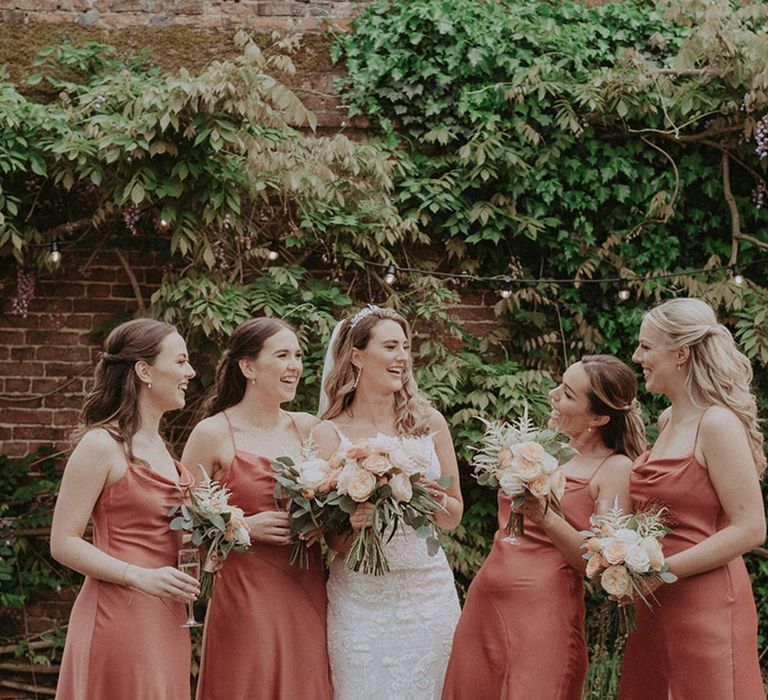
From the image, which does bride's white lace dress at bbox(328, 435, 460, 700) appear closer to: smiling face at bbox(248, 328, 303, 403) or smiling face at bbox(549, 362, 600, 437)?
smiling face at bbox(248, 328, 303, 403)

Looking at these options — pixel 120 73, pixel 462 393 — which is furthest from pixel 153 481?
pixel 120 73

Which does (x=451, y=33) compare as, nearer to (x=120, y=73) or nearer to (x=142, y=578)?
(x=120, y=73)

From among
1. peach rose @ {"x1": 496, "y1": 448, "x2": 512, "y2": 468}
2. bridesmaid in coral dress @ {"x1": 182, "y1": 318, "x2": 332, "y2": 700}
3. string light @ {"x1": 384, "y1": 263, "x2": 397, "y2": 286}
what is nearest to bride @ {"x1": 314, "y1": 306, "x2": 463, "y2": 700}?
bridesmaid in coral dress @ {"x1": 182, "y1": 318, "x2": 332, "y2": 700}

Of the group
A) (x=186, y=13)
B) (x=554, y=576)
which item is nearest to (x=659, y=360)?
(x=554, y=576)

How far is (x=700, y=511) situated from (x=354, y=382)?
1550 mm

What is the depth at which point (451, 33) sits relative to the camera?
22.8 feet

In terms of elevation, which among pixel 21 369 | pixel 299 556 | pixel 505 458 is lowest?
pixel 299 556

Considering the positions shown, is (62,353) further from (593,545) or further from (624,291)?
(593,545)

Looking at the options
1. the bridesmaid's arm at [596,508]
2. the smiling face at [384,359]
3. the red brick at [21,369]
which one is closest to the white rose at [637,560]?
the bridesmaid's arm at [596,508]

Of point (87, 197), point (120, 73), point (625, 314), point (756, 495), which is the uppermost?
point (120, 73)

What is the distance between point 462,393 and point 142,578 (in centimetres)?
342

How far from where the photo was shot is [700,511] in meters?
3.66

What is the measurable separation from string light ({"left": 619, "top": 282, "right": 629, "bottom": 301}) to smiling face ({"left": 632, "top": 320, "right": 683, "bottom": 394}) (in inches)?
116

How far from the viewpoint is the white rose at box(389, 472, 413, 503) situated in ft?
12.5
